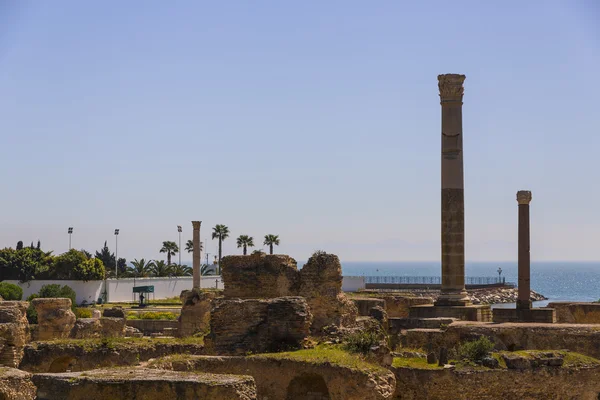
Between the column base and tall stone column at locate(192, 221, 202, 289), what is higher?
tall stone column at locate(192, 221, 202, 289)

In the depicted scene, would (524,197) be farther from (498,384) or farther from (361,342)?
(361,342)

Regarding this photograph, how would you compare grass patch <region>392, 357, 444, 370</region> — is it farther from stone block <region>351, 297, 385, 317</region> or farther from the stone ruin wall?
stone block <region>351, 297, 385, 317</region>

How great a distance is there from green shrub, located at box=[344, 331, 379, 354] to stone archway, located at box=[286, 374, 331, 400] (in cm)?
136

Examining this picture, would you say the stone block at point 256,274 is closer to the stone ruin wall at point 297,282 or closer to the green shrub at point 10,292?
the stone ruin wall at point 297,282

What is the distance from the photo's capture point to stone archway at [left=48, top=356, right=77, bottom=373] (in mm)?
23047

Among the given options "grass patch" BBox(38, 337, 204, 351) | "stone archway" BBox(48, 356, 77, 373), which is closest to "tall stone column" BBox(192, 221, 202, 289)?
"grass patch" BBox(38, 337, 204, 351)

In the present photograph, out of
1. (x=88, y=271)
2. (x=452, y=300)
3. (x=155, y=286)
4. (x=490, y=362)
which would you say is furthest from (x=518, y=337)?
(x=155, y=286)

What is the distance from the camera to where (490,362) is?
72.6ft

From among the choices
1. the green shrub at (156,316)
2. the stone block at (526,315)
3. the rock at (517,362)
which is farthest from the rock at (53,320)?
the green shrub at (156,316)

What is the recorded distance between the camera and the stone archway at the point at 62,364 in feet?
75.6

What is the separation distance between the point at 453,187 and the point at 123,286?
46.1m

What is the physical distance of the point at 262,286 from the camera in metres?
27.0

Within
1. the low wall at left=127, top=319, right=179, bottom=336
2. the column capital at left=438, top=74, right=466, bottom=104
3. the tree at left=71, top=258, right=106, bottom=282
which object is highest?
the column capital at left=438, top=74, right=466, bottom=104

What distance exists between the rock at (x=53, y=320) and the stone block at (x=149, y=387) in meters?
15.8
